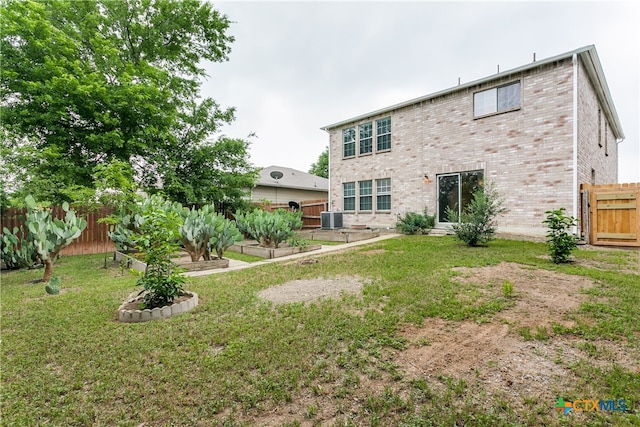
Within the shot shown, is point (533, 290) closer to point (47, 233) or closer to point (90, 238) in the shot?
point (47, 233)

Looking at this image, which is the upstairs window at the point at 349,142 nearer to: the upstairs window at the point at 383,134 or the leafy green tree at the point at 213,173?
the upstairs window at the point at 383,134

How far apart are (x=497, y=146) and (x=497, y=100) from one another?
1.70 meters

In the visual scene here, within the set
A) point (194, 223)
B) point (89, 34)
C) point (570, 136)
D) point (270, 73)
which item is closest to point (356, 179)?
point (270, 73)

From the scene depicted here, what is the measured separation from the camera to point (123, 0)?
13.2 m

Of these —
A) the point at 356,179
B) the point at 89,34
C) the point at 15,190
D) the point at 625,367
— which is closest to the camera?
the point at 625,367

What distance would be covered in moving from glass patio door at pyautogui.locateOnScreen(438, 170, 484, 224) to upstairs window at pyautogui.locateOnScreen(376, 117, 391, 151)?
3.19 m

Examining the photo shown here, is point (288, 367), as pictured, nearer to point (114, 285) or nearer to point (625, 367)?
point (625, 367)

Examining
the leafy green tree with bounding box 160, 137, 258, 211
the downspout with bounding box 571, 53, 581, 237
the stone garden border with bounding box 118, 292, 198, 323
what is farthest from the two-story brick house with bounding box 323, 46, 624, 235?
the stone garden border with bounding box 118, 292, 198, 323

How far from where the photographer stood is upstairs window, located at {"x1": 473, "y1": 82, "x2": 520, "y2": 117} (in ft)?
32.9

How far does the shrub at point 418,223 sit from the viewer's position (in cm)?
1159

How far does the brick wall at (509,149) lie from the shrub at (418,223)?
0.52m

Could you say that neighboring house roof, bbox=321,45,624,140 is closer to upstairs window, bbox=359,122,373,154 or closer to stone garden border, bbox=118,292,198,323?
upstairs window, bbox=359,122,373,154

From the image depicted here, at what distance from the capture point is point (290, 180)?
22438mm

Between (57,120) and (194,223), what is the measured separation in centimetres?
899
